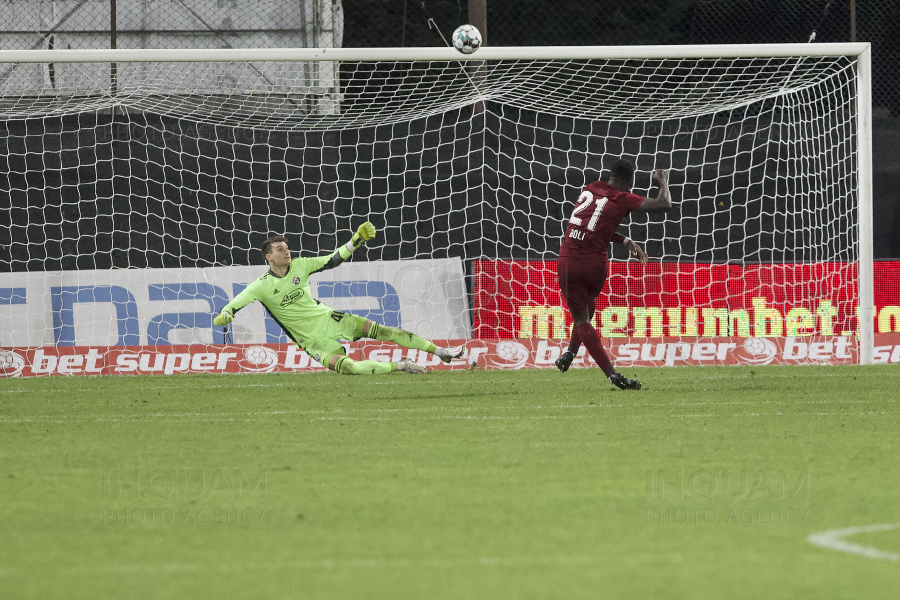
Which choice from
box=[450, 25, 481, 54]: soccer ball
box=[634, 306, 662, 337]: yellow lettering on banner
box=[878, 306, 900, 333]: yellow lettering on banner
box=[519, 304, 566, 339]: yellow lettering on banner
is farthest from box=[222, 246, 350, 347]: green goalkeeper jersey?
box=[878, 306, 900, 333]: yellow lettering on banner

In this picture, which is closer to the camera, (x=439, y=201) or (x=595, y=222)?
(x=595, y=222)

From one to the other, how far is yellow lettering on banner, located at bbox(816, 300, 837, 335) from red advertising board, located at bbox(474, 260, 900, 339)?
10 mm

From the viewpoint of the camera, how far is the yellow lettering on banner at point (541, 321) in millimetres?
12234

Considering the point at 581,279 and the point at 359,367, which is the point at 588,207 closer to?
the point at 581,279

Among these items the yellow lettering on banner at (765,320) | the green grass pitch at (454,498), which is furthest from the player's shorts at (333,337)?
the yellow lettering on banner at (765,320)

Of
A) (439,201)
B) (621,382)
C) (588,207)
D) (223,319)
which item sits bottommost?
(621,382)

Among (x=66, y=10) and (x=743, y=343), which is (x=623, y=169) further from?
(x=66, y=10)

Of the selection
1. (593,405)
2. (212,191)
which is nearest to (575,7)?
(212,191)

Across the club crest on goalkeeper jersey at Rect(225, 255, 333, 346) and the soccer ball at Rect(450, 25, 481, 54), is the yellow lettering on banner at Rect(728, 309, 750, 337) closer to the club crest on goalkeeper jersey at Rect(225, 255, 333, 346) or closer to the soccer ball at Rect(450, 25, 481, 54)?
the soccer ball at Rect(450, 25, 481, 54)

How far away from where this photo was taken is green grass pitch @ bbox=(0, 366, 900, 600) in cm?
316

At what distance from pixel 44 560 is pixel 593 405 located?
4836mm

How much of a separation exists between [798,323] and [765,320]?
345 millimetres

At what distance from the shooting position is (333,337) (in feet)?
32.5

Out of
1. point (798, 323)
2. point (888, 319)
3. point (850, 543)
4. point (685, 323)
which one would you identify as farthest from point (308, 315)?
point (850, 543)
